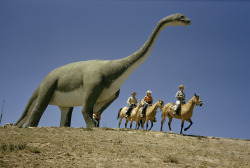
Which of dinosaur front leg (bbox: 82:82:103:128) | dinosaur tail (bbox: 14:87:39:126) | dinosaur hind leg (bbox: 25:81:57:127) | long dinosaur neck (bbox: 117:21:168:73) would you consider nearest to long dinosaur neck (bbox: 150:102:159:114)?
long dinosaur neck (bbox: 117:21:168:73)

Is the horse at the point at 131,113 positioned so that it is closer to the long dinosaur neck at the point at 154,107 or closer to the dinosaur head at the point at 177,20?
the long dinosaur neck at the point at 154,107

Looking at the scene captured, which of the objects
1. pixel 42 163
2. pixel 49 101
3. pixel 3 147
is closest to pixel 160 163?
pixel 42 163

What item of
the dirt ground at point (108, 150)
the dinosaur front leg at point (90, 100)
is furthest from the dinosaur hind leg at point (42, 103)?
the dinosaur front leg at point (90, 100)

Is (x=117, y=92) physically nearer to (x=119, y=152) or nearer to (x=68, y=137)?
(x=68, y=137)

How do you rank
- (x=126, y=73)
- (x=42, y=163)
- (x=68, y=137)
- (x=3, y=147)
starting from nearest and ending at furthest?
(x=42, y=163) < (x=3, y=147) < (x=68, y=137) < (x=126, y=73)

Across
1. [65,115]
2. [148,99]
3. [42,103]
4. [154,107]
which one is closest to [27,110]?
[42,103]

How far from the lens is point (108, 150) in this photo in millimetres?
7906

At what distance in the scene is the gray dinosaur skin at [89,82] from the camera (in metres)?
10.9

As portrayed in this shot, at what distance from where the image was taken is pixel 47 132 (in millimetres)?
9750

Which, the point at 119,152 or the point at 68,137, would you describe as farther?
the point at 68,137

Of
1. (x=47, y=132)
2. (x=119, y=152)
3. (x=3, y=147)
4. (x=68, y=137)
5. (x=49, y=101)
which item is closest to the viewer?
(x=3, y=147)

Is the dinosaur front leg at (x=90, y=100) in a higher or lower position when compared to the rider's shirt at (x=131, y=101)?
lower

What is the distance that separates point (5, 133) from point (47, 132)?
1.45 m

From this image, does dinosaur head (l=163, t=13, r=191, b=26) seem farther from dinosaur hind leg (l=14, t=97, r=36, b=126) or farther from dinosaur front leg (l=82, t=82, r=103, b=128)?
dinosaur hind leg (l=14, t=97, r=36, b=126)
